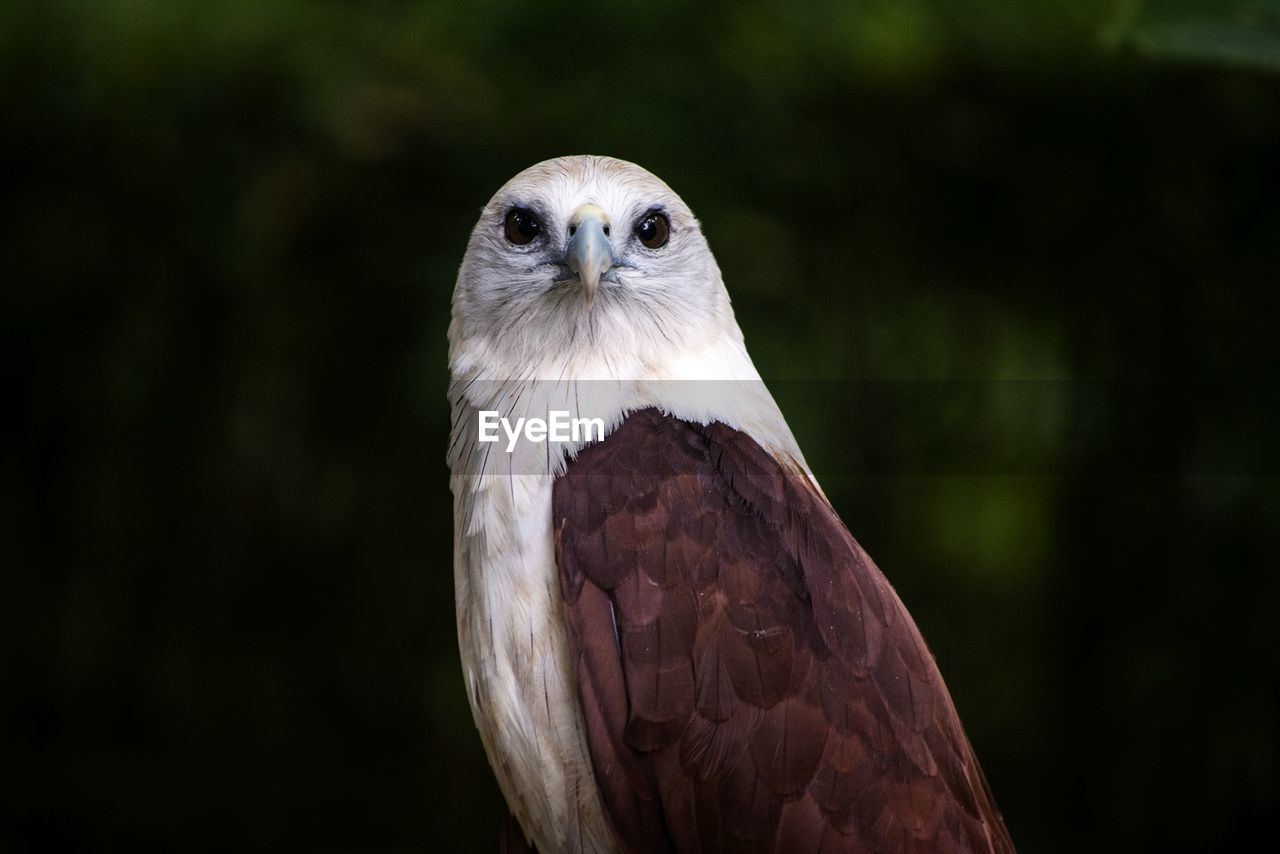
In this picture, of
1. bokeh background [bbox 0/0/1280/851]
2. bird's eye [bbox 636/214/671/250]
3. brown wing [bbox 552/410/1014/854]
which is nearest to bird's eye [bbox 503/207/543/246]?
bird's eye [bbox 636/214/671/250]

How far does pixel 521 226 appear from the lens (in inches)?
72.1

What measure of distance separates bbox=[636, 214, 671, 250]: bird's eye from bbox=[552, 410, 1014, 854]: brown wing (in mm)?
384

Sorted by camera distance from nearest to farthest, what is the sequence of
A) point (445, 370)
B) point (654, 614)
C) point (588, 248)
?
point (654, 614) → point (588, 248) → point (445, 370)

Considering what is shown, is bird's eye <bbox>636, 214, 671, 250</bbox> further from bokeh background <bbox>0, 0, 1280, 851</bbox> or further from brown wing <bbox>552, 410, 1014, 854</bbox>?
bokeh background <bbox>0, 0, 1280, 851</bbox>

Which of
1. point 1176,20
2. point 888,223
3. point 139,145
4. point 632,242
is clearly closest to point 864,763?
point 632,242

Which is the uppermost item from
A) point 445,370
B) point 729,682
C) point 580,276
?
point 580,276

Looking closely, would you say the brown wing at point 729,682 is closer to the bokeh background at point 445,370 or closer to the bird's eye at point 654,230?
the bird's eye at point 654,230

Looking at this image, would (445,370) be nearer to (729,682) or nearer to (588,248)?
(588,248)

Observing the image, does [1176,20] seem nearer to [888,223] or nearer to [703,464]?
[703,464]

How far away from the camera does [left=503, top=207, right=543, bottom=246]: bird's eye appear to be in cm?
181

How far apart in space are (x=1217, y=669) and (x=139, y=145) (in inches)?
99.4

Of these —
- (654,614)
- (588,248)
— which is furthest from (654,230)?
(654,614)

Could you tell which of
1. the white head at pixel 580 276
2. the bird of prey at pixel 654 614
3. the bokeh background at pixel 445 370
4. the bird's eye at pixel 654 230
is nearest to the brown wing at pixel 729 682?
the bird of prey at pixel 654 614

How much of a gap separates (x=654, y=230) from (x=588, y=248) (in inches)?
7.6
